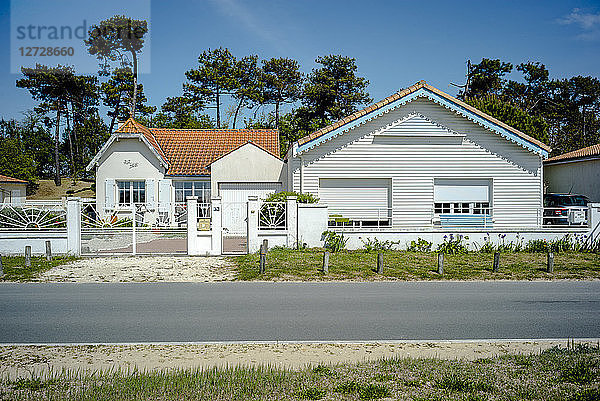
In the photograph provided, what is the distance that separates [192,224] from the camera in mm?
17906

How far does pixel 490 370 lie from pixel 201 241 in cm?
1307

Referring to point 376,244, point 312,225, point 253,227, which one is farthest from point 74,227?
point 376,244

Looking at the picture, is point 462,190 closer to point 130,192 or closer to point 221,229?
point 221,229

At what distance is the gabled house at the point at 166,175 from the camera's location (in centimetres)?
2647

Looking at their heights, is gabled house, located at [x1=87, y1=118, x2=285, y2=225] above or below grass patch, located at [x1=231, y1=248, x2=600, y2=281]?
above

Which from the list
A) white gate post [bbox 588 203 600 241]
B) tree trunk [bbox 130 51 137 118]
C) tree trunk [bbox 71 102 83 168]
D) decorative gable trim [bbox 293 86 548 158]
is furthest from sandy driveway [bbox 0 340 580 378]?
tree trunk [bbox 71 102 83 168]

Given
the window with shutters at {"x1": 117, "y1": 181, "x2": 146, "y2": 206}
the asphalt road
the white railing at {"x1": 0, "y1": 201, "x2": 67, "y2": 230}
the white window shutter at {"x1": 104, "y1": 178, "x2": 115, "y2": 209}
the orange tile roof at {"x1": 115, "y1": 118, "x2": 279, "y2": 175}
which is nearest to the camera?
the asphalt road

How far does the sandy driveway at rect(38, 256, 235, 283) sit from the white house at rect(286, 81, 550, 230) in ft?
23.0

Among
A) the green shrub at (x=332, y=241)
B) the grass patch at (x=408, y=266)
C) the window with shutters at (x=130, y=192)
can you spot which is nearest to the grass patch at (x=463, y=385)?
the grass patch at (x=408, y=266)

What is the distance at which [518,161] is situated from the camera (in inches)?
902

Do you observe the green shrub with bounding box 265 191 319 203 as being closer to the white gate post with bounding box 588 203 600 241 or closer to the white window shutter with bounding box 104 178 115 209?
the white gate post with bounding box 588 203 600 241

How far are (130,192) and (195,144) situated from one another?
5061mm

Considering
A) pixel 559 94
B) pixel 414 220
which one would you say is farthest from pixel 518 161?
pixel 559 94

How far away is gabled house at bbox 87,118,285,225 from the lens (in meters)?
26.5
